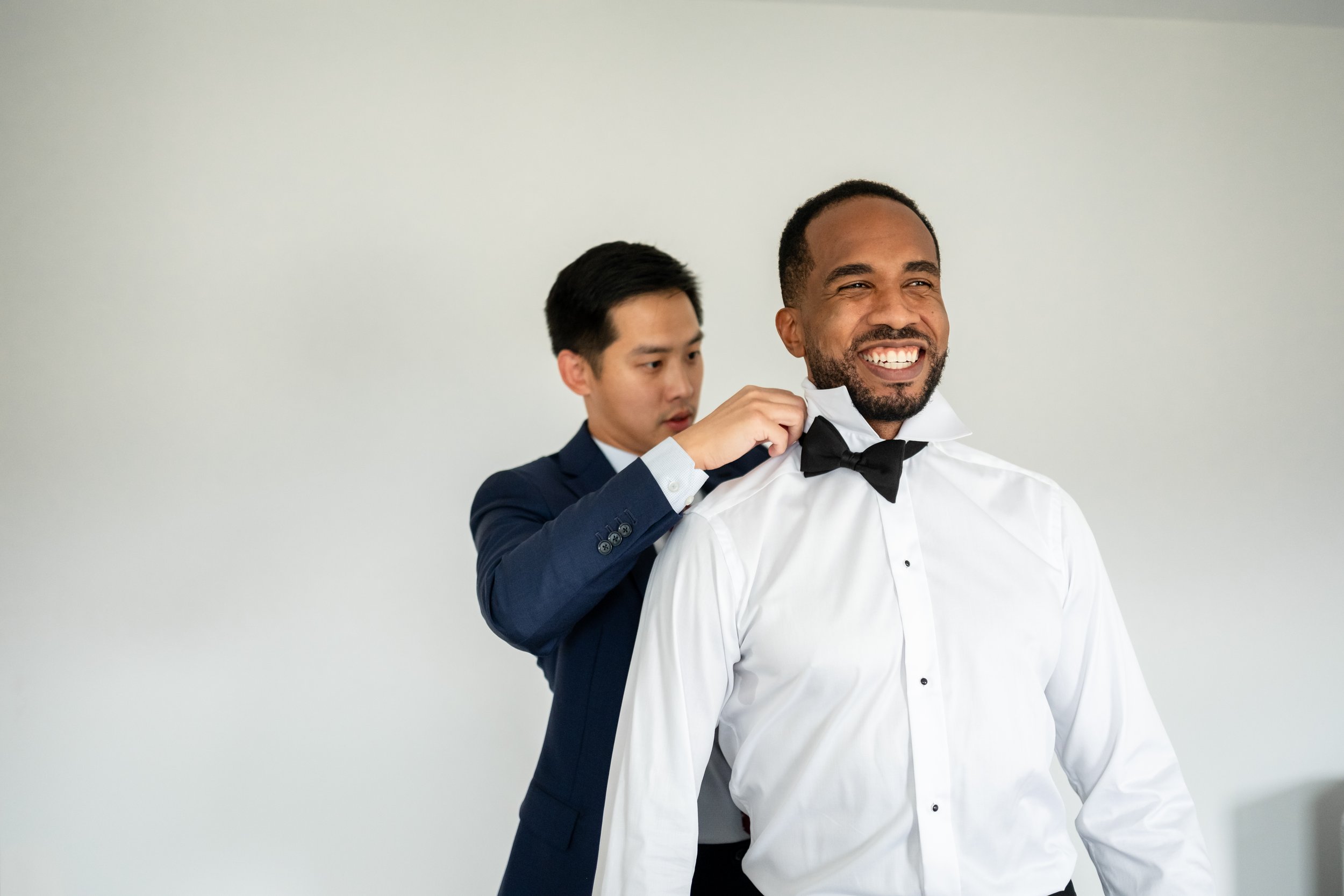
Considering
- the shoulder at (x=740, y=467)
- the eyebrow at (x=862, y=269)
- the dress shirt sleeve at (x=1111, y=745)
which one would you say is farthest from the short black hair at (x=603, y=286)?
the dress shirt sleeve at (x=1111, y=745)

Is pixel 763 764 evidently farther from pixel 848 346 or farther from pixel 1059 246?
pixel 1059 246

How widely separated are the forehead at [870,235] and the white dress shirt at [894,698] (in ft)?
0.76

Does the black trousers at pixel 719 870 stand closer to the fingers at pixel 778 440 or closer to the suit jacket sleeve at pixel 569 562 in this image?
the suit jacket sleeve at pixel 569 562

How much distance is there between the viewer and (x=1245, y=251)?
344 cm

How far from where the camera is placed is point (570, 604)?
5.36 ft

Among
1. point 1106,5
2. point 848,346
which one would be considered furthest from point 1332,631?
point 848,346

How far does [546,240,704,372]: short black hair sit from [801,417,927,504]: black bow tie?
0.62 meters

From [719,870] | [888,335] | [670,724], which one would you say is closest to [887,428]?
[888,335]

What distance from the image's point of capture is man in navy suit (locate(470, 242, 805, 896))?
1.58 metres

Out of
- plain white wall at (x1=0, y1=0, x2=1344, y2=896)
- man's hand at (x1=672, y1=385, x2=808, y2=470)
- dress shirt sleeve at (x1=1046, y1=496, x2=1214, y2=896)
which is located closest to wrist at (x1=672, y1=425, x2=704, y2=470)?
man's hand at (x1=672, y1=385, x2=808, y2=470)

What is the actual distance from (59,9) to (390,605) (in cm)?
205

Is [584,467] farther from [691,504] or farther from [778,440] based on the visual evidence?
[778,440]

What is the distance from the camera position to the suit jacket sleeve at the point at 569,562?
1558 mm

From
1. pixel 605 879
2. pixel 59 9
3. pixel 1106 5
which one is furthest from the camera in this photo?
pixel 1106 5
